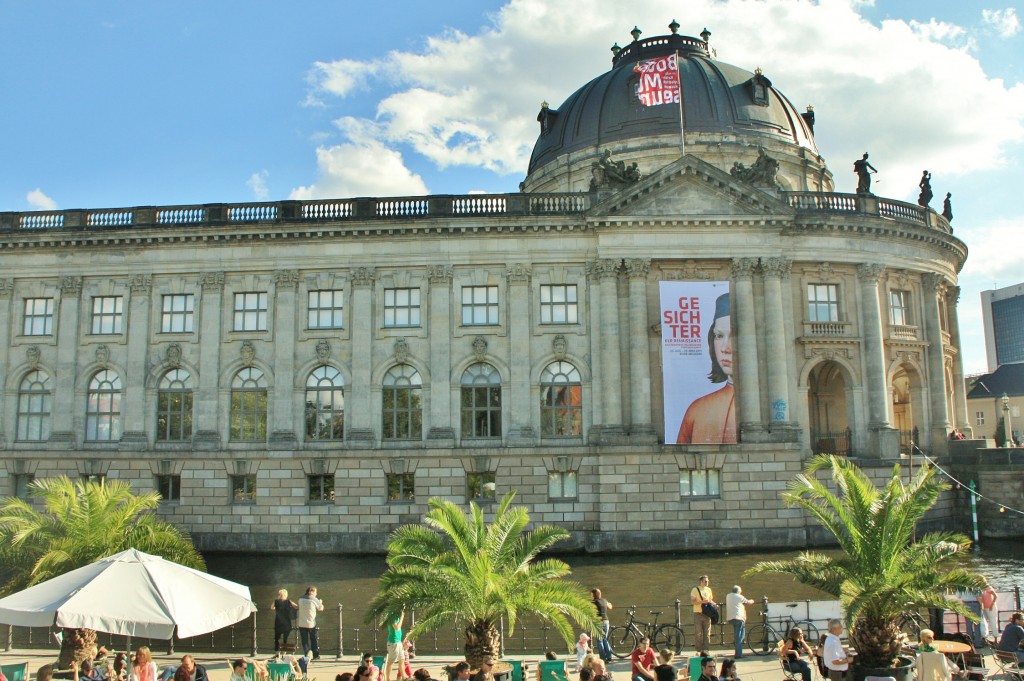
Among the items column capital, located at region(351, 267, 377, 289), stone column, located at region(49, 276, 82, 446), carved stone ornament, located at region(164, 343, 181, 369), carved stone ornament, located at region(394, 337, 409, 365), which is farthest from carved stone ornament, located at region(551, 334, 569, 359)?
stone column, located at region(49, 276, 82, 446)

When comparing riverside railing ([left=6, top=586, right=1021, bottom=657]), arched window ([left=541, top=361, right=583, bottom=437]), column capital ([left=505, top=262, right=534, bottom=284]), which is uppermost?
column capital ([left=505, top=262, right=534, bottom=284])

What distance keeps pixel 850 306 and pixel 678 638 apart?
28.7 metres

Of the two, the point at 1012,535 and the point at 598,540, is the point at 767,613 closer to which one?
the point at 598,540

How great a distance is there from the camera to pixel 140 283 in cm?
4397

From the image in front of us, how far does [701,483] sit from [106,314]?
31376mm

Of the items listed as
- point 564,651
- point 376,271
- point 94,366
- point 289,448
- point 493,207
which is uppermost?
point 493,207

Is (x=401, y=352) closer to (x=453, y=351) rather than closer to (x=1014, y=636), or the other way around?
(x=453, y=351)

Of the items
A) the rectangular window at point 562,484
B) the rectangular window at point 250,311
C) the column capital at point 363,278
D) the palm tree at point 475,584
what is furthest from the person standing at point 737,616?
the rectangular window at point 250,311

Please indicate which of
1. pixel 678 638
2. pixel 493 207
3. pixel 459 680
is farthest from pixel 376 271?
pixel 459 680

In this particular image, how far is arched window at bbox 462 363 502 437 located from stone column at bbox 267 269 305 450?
27.1ft

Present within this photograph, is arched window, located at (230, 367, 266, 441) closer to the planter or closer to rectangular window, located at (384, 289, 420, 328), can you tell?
rectangular window, located at (384, 289, 420, 328)

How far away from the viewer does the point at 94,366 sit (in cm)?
4372

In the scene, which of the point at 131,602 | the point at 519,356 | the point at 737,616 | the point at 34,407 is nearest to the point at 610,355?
the point at 519,356

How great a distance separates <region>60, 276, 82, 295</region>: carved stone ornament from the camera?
44.2 metres
